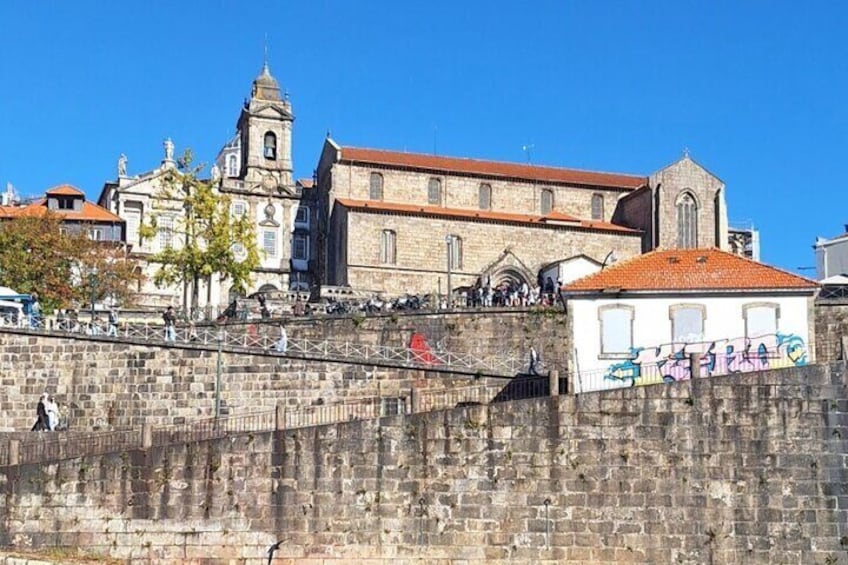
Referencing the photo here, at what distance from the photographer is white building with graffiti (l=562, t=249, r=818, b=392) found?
3525cm

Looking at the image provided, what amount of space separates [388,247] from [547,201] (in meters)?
9.78

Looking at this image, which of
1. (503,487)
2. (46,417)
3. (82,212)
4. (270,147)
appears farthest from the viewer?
(270,147)

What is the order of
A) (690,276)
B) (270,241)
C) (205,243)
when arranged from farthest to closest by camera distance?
1. (270,241)
2. (205,243)
3. (690,276)

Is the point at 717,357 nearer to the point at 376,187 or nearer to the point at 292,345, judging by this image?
the point at 292,345

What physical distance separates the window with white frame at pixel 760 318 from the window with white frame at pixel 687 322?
1.23 meters

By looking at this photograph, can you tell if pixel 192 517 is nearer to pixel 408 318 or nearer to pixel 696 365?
pixel 696 365

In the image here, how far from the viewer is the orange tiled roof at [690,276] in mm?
35750

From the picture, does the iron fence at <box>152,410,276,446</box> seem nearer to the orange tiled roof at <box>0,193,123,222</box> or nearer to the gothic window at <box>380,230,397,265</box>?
the gothic window at <box>380,230,397,265</box>

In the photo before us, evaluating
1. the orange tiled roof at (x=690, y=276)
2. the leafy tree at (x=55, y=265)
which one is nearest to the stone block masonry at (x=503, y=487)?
the orange tiled roof at (x=690, y=276)

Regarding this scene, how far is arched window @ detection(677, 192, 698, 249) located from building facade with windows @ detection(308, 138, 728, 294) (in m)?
0.05

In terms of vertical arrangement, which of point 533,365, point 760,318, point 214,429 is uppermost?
point 760,318

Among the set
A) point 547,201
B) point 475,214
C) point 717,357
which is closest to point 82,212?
point 475,214

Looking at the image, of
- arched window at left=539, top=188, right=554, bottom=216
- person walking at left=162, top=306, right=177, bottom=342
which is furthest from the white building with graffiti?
arched window at left=539, top=188, right=554, bottom=216

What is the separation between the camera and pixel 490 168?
213ft
